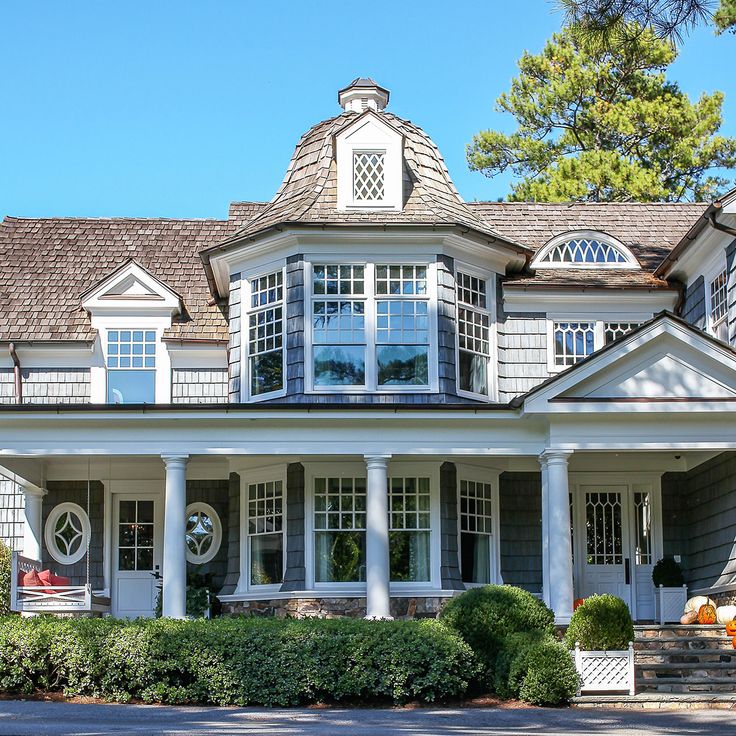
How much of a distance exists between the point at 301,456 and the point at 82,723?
6.94 metres

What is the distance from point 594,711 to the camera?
1384 cm

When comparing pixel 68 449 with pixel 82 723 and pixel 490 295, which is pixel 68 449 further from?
pixel 490 295

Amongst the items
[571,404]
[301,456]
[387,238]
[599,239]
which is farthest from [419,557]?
[599,239]

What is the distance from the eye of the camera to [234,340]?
20609 millimetres

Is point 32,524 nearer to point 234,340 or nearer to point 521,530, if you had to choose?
point 234,340

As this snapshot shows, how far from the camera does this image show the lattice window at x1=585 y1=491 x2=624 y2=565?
68.5 ft

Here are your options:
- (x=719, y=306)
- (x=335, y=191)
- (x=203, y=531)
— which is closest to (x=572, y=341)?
(x=719, y=306)

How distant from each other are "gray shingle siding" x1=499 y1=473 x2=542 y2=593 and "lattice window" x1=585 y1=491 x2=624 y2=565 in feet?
3.45

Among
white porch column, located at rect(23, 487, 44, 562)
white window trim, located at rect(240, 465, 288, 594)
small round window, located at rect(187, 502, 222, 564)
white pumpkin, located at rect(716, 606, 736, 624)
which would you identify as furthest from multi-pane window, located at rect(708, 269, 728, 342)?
white porch column, located at rect(23, 487, 44, 562)

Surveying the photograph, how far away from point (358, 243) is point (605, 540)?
671 centimetres

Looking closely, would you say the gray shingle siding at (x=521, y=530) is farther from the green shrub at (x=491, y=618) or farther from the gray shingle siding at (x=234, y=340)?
the gray shingle siding at (x=234, y=340)

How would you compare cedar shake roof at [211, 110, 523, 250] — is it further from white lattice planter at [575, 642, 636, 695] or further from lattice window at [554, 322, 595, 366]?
white lattice planter at [575, 642, 636, 695]

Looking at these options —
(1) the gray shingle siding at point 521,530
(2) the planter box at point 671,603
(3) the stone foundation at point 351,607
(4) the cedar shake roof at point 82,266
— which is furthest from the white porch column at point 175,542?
(2) the planter box at point 671,603

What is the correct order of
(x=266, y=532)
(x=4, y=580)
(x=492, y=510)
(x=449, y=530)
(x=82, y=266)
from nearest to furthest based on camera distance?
(x=4, y=580)
(x=449, y=530)
(x=266, y=532)
(x=492, y=510)
(x=82, y=266)
